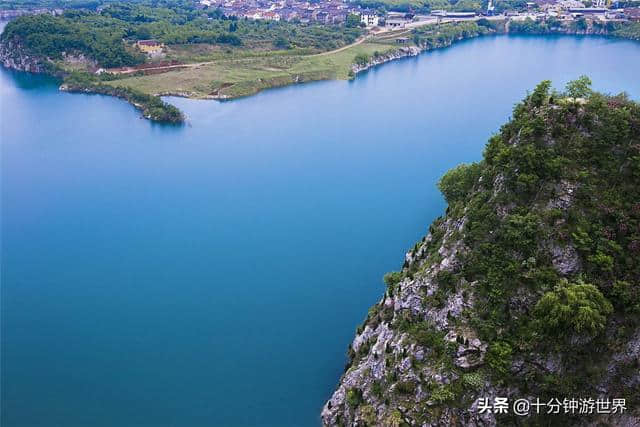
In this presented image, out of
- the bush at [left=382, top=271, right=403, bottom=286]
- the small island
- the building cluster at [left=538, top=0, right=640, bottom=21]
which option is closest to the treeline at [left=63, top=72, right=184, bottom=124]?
the small island

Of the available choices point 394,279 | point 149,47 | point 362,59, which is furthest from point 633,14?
Result: point 394,279

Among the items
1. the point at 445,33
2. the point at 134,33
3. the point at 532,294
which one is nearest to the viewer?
the point at 532,294

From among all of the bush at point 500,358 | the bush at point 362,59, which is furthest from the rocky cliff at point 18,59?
the bush at point 500,358

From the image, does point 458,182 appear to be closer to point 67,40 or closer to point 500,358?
point 500,358

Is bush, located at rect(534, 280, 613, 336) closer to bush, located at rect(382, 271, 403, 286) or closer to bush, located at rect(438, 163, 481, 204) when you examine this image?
bush, located at rect(382, 271, 403, 286)

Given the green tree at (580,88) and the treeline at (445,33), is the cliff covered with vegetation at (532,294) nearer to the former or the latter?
the green tree at (580,88)

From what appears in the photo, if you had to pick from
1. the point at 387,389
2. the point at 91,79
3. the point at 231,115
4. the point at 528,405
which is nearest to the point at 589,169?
the point at 528,405
